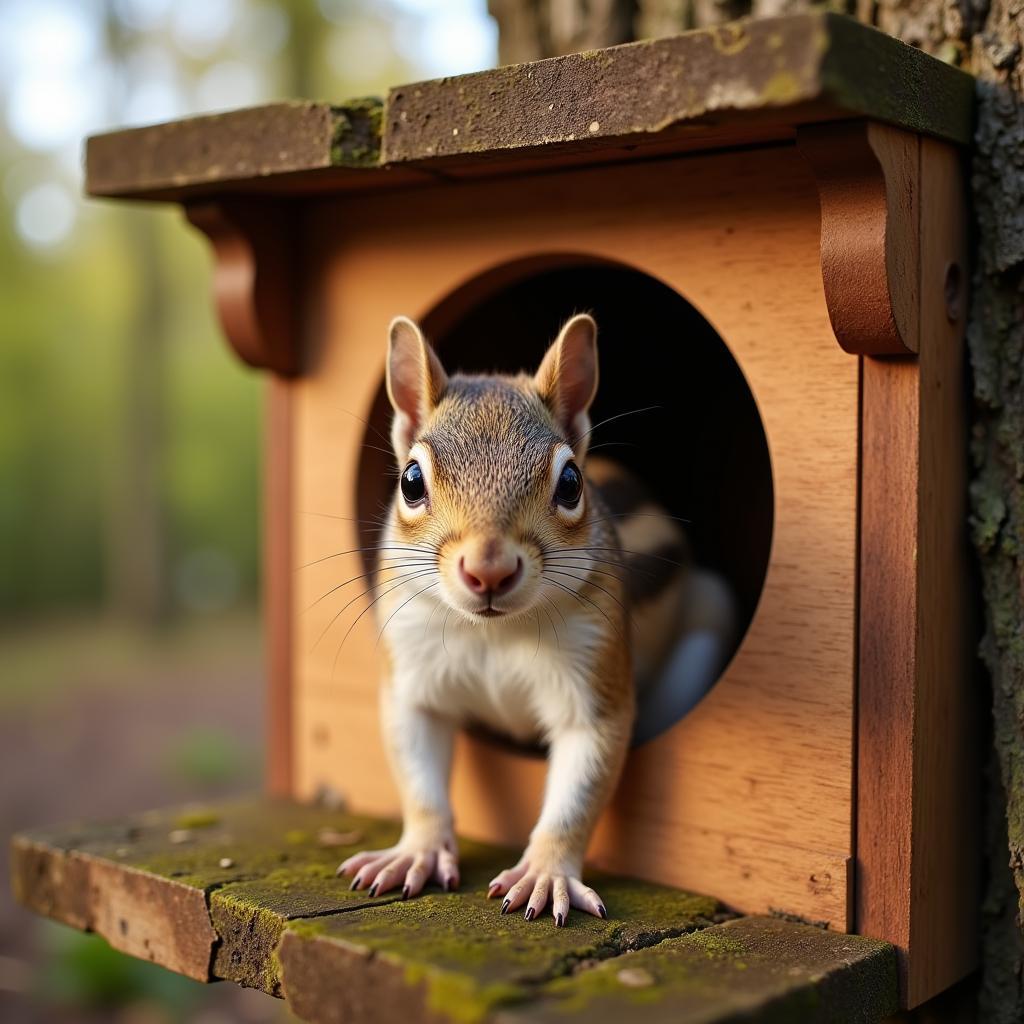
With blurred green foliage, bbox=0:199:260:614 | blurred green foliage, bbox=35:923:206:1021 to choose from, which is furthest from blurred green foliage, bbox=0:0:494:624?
blurred green foliage, bbox=35:923:206:1021

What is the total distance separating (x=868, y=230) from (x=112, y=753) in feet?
18.8

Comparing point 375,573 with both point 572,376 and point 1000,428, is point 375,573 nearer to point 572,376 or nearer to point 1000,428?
point 572,376

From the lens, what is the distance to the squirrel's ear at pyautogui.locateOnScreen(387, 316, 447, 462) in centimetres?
214

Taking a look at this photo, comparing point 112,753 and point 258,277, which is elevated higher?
point 258,277

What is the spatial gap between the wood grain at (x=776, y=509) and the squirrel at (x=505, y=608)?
0.16 metres

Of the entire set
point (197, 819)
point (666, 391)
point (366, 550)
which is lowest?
point (197, 819)

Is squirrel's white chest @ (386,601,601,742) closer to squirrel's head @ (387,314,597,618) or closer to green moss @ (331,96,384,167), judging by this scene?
squirrel's head @ (387,314,597,618)

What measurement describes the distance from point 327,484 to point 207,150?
754 mm

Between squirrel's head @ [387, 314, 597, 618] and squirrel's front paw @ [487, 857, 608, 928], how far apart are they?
439 millimetres

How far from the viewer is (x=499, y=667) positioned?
2.17 meters

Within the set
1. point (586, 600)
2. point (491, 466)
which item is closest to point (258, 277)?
point (491, 466)

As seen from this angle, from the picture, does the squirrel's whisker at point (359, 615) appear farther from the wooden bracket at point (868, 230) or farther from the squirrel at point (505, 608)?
the wooden bracket at point (868, 230)

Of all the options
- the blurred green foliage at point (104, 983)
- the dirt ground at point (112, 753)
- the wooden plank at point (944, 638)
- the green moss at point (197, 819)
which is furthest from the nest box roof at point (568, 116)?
the dirt ground at point (112, 753)

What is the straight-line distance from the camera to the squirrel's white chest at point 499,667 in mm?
2125
